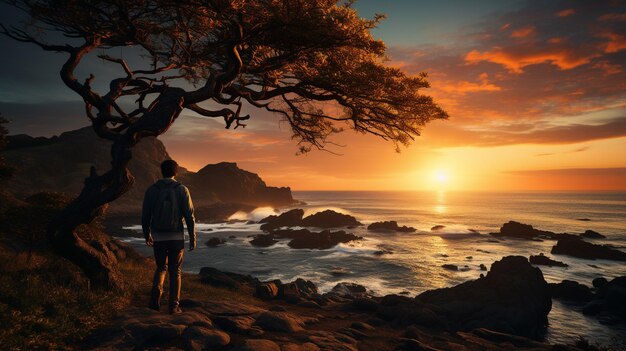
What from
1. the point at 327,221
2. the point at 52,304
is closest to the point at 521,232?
the point at 327,221

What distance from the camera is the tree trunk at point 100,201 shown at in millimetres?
6535

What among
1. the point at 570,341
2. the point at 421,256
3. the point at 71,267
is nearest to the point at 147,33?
the point at 71,267

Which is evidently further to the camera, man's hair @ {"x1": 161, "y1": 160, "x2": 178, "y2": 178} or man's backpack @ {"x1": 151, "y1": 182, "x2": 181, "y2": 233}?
man's hair @ {"x1": 161, "y1": 160, "x2": 178, "y2": 178}

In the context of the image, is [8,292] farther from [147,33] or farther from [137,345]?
[147,33]

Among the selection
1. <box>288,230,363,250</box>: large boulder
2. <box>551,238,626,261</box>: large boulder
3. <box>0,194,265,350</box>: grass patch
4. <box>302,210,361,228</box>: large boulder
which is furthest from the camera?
<box>302,210,361,228</box>: large boulder

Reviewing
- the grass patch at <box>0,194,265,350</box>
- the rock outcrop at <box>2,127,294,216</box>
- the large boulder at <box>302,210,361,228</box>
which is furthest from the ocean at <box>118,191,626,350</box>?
the rock outcrop at <box>2,127,294,216</box>

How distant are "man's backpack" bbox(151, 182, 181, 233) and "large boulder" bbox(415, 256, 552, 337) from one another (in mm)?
11143

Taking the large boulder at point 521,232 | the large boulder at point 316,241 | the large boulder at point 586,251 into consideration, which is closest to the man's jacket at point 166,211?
the large boulder at point 316,241

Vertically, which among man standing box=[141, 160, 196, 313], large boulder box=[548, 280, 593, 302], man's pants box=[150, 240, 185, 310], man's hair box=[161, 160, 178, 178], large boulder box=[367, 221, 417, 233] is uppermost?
man's hair box=[161, 160, 178, 178]

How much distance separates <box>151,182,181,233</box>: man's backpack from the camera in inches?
217

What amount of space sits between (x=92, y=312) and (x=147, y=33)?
24.6 ft

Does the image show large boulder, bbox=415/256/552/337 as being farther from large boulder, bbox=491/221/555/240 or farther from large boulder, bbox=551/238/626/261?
large boulder, bbox=491/221/555/240

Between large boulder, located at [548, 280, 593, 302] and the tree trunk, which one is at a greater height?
the tree trunk

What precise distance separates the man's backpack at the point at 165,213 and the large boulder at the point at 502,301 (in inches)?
439
